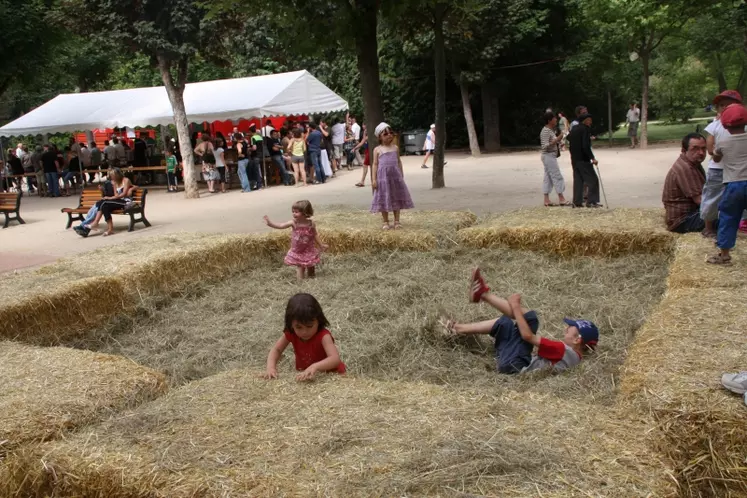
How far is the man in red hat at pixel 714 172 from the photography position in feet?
21.5

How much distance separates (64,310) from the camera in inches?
275

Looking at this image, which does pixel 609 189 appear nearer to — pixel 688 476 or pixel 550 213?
pixel 550 213

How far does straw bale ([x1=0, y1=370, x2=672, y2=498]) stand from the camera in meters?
2.93

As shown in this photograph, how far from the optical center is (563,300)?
693 centimetres

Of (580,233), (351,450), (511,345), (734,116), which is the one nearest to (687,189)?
(580,233)

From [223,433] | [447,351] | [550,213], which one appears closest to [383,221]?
[550,213]

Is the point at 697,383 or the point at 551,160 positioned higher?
the point at 551,160

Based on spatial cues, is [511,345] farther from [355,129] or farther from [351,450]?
[355,129]

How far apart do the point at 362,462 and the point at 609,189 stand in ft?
42.5

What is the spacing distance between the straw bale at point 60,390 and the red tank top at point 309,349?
0.91 m

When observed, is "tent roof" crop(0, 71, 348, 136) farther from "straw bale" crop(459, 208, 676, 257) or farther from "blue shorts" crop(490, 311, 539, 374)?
"blue shorts" crop(490, 311, 539, 374)

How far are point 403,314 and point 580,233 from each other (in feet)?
9.52

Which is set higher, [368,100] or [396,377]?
[368,100]

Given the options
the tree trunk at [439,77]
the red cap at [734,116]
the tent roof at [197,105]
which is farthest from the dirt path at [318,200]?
the red cap at [734,116]
